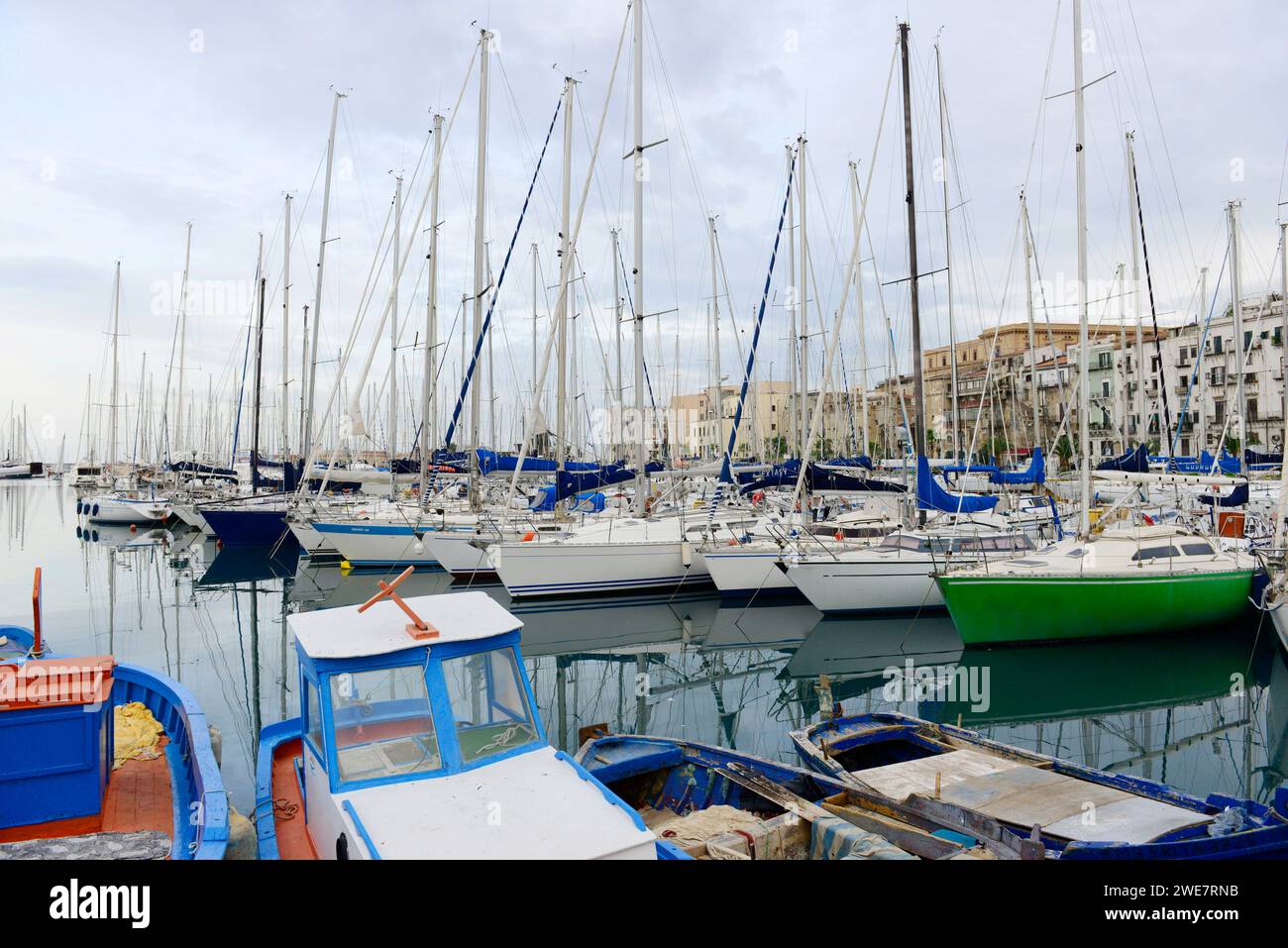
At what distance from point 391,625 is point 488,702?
102cm

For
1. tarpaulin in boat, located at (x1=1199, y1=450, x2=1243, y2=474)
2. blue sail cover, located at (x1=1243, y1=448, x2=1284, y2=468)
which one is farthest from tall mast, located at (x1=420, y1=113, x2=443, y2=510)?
blue sail cover, located at (x1=1243, y1=448, x2=1284, y2=468)

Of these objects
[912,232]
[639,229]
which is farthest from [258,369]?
[912,232]

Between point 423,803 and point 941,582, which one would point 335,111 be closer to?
point 941,582

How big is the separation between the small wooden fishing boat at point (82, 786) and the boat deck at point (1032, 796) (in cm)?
624

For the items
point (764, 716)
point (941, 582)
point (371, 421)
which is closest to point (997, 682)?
point (941, 582)

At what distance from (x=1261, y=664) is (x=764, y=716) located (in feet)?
34.5

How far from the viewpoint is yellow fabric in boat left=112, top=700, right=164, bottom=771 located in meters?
8.19

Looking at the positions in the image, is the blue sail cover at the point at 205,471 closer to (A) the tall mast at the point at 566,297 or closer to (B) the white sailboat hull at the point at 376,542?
(B) the white sailboat hull at the point at 376,542

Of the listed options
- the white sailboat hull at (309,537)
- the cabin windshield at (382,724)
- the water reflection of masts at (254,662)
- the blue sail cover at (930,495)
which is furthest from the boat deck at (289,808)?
the white sailboat hull at (309,537)

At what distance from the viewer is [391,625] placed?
260 inches

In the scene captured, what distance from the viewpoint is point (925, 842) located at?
701 cm

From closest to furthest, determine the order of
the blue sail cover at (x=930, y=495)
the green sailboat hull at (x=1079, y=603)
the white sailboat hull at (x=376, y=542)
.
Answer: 1. the green sailboat hull at (x=1079, y=603)
2. the blue sail cover at (x=930, y=495)
3. the white sailboat hull at (x=376, y=542)

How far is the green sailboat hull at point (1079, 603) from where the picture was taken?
679 inches

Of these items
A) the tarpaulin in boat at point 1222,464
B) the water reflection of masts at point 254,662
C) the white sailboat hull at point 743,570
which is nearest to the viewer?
the water reflection of masts at point 254,662
